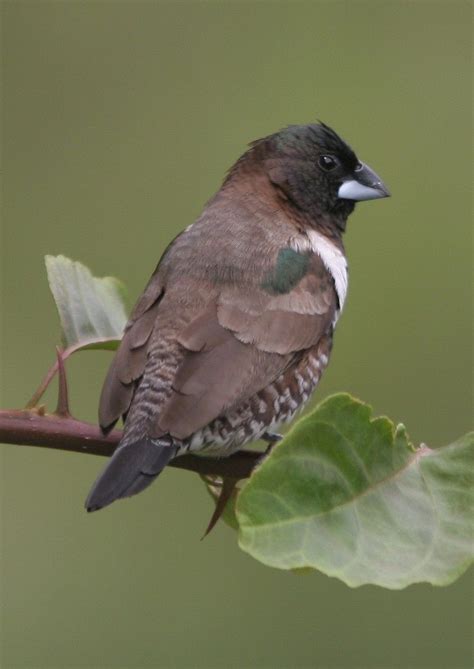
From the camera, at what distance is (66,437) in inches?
118

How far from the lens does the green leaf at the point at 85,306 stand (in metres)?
3.58

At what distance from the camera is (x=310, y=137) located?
4.74m

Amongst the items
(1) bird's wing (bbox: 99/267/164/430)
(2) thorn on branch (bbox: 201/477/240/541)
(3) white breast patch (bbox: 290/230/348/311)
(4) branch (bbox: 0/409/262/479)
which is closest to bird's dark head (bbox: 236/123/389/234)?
(3) white breast patch (bbox: 290/230/348/311)

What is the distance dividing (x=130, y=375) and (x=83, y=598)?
10.2 ft

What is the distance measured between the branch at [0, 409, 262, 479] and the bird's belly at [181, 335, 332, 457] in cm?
16

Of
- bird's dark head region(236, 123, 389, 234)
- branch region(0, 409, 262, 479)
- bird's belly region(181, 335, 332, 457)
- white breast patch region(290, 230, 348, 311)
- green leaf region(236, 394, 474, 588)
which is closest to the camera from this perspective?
green leaf region(236, 394, 474, 588)

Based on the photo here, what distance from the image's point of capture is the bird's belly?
3557mm

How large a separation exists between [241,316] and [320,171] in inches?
40.2

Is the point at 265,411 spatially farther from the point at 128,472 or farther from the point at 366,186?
the point at 366,186

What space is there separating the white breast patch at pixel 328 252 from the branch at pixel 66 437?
113 cm

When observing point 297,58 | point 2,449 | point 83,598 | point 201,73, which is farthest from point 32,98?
point 83,598

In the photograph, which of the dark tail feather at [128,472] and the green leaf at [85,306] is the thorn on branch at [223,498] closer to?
the dark tail feather at [128,472]

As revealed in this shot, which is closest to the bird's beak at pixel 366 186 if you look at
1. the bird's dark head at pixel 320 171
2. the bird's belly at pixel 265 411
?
the bird's dark head at pixel 320 171

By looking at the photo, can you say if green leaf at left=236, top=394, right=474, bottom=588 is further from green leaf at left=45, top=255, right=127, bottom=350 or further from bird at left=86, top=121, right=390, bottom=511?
green leaf at left=45, top=255, right=127, bottom=350
